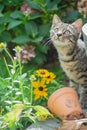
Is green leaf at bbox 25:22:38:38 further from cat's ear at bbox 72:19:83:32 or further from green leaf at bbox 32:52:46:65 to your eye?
cat's ear at bbox 72:19:83:32

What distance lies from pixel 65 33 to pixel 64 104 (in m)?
0.63

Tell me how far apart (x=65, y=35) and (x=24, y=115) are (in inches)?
31.7

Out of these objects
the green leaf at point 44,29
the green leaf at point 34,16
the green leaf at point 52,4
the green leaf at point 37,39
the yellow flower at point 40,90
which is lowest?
the yellow flower at point 40,90

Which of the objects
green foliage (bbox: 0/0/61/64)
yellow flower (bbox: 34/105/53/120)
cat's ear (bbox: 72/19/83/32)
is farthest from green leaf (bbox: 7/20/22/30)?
yellow flower (bbox: 34/105/53/120)

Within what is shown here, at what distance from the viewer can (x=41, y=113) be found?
344 cm

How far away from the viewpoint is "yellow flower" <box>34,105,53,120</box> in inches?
134

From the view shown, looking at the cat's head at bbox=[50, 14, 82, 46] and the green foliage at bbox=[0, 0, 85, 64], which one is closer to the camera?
the cat's head at bbox=[50, 14, 82, 46]

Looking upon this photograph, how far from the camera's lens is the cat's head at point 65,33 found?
402cm

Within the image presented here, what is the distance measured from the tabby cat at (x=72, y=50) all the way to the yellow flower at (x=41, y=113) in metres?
0.54

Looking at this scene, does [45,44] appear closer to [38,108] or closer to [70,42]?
[70,42]

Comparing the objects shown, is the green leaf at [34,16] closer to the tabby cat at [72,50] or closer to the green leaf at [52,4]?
the green leaf at [52,4]

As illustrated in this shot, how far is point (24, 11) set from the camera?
16.4 ft

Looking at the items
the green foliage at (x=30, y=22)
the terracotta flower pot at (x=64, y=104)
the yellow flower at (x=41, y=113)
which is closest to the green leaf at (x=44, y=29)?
the green foliage at (x=30, y=22)

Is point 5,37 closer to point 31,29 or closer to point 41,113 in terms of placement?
point 31,29
